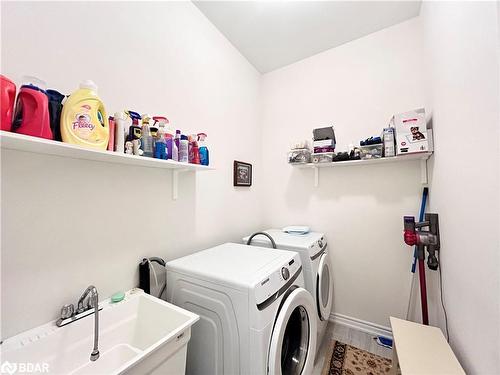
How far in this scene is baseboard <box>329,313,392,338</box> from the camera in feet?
6.31

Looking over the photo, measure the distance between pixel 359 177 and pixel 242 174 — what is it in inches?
49.3

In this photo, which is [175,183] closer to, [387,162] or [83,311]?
[83,311]

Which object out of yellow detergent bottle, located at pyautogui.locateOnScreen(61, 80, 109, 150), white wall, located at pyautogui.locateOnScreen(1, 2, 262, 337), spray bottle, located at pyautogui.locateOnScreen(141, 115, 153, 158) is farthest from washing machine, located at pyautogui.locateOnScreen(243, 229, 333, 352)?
yellow detergent bottle, located at pyautogui.locateOnScreen(61, 80, 109, 150)

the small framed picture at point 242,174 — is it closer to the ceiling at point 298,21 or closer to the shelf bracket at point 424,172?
the ceiling at point 298,21

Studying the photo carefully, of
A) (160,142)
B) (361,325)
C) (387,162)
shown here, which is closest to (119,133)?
(160,142)

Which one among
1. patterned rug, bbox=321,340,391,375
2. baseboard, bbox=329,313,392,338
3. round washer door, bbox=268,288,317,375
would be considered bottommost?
patterned rug, bbox=321,340,391,375

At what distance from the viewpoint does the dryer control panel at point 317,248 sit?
1635mm

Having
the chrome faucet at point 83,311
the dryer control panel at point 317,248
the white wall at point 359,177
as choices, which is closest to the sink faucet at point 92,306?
the chrome faucet at point 83,311

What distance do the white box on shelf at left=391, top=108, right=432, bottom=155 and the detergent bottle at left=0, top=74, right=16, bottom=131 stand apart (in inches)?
88.1

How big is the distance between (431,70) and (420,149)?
61cm

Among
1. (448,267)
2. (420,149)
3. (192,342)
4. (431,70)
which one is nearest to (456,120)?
(420,149)

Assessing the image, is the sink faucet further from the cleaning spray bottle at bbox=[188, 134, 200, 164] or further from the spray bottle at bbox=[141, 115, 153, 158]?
the cleaning spray bottle at bbox=[188, 134, 200, 164]

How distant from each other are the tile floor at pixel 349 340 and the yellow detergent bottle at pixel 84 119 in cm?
215

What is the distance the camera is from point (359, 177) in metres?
2.07
